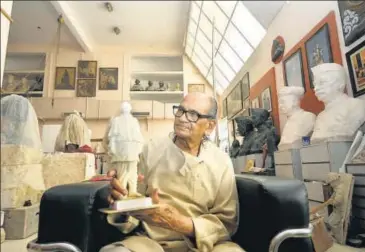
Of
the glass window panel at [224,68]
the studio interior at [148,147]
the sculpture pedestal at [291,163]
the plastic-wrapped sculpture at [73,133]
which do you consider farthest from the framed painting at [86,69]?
the sculpture pedestal at [291,163]

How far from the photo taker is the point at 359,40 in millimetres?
1253

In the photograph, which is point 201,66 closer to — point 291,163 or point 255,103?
point 255,103

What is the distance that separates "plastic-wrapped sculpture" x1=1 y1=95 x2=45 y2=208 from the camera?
32 cm

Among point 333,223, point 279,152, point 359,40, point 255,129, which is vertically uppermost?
point 359,40

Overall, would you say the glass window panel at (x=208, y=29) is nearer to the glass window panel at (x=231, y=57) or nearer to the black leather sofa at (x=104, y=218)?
the glass window panel at (x=231, y=57)

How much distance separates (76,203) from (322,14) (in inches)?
65.1

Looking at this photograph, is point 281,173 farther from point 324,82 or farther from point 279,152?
point 324,82

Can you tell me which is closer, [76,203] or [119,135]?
[119,135]

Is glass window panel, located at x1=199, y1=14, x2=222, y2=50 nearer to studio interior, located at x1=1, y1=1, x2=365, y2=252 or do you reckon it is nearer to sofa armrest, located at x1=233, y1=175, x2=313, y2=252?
studio interior, located at x1=1, y1=1, x2=365, y2=252

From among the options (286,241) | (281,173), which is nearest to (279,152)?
(281,173)

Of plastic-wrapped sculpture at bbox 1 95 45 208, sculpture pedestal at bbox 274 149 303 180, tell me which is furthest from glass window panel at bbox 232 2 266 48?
plastic-wrapped sculpture at bbox 1 95 45 208

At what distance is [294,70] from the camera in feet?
5.53

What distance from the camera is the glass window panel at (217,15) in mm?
1339

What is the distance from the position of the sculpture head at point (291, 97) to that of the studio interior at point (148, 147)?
0.01m
